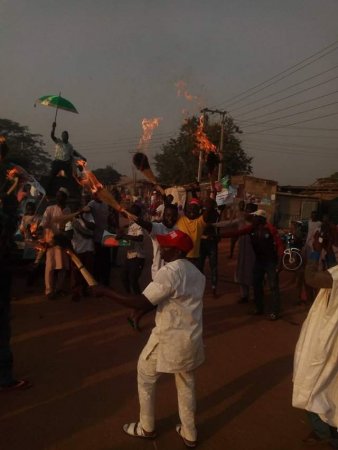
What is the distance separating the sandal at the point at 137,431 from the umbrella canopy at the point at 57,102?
658 cm

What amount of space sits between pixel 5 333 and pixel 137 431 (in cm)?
172

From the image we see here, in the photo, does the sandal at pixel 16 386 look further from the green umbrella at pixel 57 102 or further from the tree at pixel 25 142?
the tree at pixel 25 142

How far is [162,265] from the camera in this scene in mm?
6047

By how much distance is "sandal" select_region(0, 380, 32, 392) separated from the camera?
4.18 m

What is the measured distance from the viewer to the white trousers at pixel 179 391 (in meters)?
3.25

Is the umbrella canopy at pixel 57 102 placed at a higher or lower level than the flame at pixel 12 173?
higher

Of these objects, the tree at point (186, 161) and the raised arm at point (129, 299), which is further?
the tree at point (186, 161)

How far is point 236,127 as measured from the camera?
105ft

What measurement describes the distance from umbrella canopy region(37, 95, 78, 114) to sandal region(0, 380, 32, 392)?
18.8ft

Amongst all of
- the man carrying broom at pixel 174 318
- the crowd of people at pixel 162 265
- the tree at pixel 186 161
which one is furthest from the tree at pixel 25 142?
the man carrying broom at pixel 174 318

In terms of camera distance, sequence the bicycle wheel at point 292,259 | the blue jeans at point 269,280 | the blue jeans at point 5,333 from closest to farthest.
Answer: the blue jeans at point 5,333 < the blue jeans at point 269,280 < the bicycle wheel at point 292,259

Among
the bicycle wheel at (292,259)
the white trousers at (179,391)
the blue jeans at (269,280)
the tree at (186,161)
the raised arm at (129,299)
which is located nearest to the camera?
the raised arm at (129,299)

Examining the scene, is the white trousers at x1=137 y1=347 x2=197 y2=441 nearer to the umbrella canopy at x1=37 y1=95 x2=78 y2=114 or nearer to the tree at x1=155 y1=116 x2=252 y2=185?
the umbrella canopy at x1=37 y1=95 x2=78 y2=114

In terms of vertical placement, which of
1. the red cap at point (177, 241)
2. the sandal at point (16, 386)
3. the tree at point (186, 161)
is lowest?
the sandal at point (16, 386)
